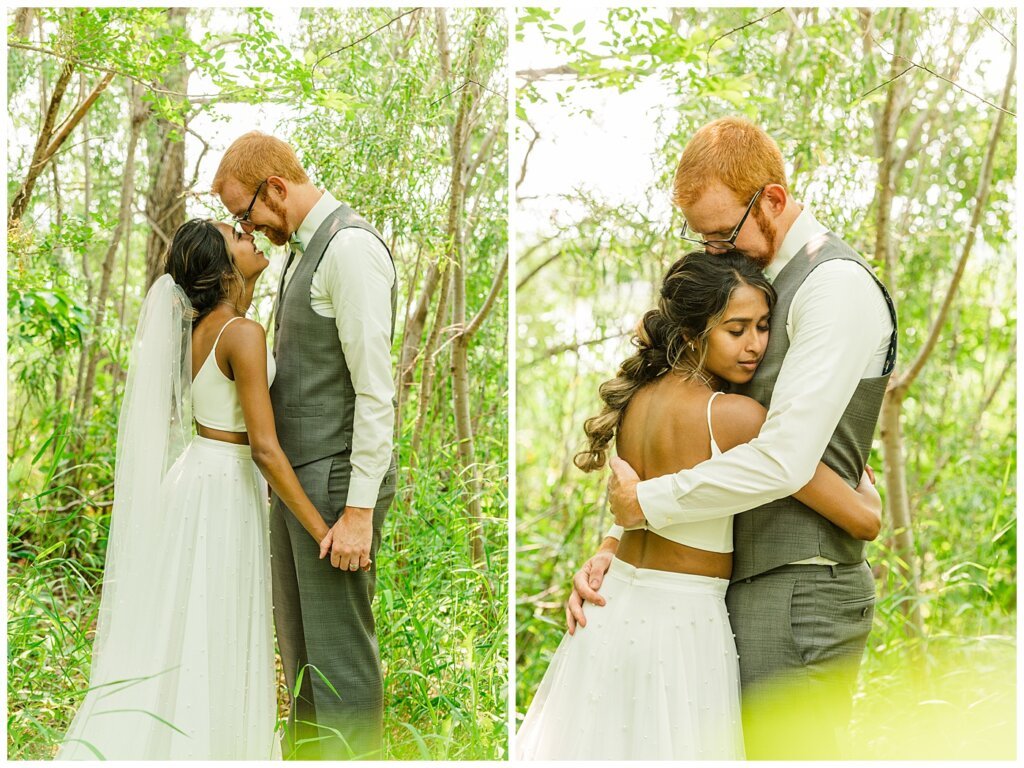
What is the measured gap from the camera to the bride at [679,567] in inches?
66.9

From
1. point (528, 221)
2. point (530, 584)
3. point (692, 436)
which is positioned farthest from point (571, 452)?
point (692, 436)

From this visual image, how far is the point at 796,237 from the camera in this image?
5.96 feet

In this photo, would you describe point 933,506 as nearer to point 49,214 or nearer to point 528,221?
point 528,221

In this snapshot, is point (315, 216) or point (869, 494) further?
point (315, 216)

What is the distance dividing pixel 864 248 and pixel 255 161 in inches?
99.7

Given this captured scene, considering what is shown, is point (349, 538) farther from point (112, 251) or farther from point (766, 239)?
point (112, 251)

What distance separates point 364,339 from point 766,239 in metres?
0.91

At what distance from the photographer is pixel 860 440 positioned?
1743mm

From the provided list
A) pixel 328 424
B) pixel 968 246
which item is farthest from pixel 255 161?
pixel 968 246

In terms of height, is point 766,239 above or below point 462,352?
above

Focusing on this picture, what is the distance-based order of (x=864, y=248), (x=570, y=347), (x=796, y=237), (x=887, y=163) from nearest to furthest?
(x=796, y=237) < (x=887, y=163) < (x=864, y=248) < (x=570, y=347)

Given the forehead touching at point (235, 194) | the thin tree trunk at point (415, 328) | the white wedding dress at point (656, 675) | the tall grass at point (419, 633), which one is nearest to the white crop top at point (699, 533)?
the white wedding dress at point (656, 675)

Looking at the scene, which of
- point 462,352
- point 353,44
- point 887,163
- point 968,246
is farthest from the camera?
point 887,163

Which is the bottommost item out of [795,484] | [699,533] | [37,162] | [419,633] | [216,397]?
[419,633]
